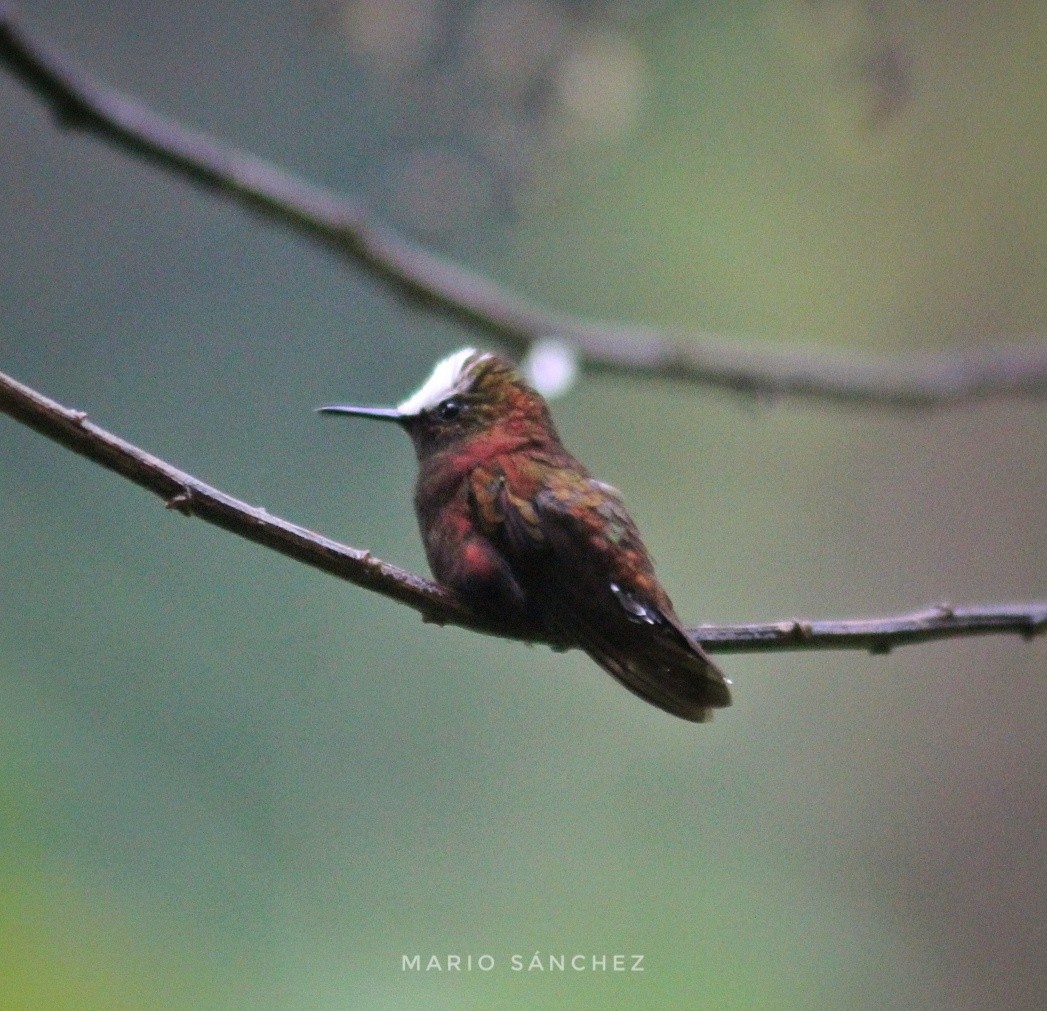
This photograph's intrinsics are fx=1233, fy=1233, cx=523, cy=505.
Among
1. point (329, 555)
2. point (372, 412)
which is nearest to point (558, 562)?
point (329, 555)

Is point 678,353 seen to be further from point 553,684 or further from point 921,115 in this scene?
point 921,115

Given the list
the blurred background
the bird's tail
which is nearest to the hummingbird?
the bird's tail

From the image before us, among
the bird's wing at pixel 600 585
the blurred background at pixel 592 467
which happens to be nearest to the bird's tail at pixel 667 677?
the bird's wing at pixel 600 585

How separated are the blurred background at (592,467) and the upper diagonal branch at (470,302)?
0.80 ft

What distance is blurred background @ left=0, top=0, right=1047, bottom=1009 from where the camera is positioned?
3.28 m

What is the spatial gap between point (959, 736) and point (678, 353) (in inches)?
84.8

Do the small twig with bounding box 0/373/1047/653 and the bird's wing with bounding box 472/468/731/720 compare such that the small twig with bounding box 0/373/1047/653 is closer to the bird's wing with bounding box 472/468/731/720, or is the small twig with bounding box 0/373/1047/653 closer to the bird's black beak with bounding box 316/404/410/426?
the bird's wing with bounding box 472/468/731/720

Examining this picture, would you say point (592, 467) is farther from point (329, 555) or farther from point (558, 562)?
point (329, 555)

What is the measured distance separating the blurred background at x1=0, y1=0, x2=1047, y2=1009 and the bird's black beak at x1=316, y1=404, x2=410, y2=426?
1.27 meters

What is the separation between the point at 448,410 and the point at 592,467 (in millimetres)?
2809

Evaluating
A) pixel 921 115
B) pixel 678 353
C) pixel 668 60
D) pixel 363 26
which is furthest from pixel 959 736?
pixel 363 26

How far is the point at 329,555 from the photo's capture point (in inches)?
57.6

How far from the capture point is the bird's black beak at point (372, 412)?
1851 mm

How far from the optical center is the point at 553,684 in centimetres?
436
